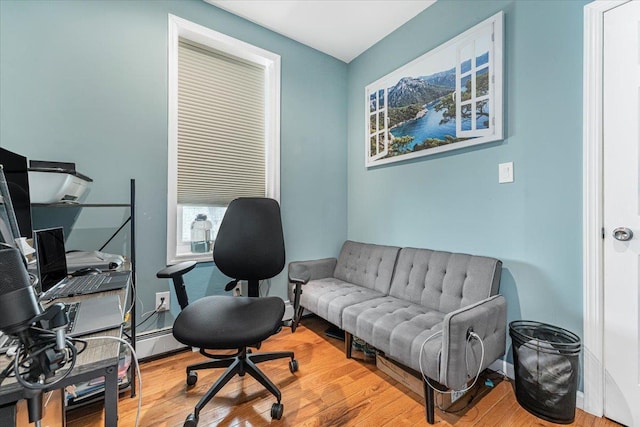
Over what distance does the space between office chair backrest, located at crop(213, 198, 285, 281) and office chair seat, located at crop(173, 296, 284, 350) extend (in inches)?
7.8

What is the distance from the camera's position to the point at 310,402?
149cm

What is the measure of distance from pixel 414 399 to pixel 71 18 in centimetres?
306

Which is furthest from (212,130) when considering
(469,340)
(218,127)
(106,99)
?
(469,340)

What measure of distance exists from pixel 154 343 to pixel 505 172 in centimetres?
264

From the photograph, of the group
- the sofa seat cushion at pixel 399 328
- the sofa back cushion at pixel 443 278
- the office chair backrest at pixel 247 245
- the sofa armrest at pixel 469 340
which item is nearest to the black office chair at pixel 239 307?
the office chair backrest at pixel 247 245

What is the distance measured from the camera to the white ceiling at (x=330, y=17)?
2.15m

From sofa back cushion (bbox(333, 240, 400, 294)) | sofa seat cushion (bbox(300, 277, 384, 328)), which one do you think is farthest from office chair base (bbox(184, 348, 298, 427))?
sofa back cushion (bbox(333, 240, 400, 294))

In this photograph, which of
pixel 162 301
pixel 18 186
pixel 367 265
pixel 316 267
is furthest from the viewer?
pixel 316 267

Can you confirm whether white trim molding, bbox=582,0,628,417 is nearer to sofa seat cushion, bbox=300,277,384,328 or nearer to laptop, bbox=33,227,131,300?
sofa seat cushion, bbox=300,277,384,328

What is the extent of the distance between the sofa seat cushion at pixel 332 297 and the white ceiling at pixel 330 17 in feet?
7.45

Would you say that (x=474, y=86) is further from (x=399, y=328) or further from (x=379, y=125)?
(x=399, y=328)

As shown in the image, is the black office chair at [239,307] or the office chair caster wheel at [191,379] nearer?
the black office chair at [239,307]

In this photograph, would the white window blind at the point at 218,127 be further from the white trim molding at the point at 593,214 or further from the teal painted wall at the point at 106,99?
the white trim molding at the point at 593,214

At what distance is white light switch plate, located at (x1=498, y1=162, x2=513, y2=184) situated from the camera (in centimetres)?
171
